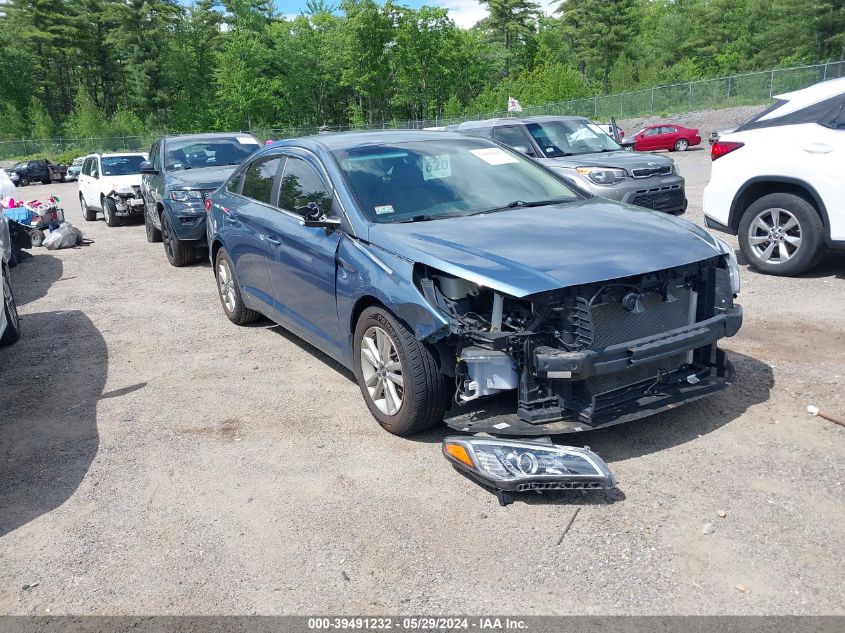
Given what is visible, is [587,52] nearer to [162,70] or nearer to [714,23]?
[714,23]

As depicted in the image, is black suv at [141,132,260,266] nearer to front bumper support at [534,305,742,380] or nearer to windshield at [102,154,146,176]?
windshield at [102,154,146,176]

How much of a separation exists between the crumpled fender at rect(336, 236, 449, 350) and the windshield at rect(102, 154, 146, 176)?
498 inches

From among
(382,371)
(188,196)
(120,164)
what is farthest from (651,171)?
(120,164)

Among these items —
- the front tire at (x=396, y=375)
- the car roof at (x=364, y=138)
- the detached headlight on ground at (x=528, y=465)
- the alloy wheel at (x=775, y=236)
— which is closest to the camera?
the detached headlight on ground at (x=528, y=465)

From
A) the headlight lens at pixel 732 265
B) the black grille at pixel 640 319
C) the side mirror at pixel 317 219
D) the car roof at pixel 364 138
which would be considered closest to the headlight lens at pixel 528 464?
the black grille at pixel 640 319

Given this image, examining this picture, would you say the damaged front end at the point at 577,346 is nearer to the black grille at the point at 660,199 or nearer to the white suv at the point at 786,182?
the white suv at the point at 786,182

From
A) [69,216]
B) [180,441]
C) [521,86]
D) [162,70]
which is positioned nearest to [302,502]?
[180,441]

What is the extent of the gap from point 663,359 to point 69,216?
19100 millimetres

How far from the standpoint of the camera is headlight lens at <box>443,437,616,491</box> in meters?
3.50

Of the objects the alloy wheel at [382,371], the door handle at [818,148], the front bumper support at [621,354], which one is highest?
the door handle at [818,148]

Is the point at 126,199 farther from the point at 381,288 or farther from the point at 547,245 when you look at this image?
the point at 547,245

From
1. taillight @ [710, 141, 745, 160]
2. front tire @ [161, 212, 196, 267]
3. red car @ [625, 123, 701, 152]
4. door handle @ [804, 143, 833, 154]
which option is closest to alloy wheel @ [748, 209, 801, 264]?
door handle @ [804, 143, 833, 154]

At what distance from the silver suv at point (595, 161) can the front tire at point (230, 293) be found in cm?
416

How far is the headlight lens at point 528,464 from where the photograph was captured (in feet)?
11.5
